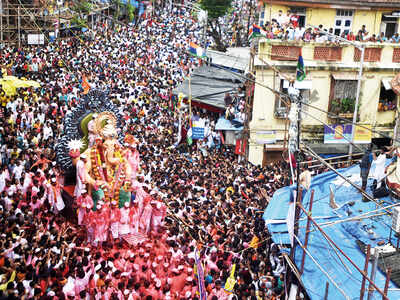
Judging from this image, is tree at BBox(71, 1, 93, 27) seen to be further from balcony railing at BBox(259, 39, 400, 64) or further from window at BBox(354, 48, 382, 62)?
window at BBox(354, 48, 382, 62)

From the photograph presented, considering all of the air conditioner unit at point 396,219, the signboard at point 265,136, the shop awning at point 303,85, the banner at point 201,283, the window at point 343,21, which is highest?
the window at point 343,21

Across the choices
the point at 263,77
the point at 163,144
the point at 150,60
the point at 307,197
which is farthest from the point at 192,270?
the point at 150,60

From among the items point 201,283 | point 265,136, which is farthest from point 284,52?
point 201,283

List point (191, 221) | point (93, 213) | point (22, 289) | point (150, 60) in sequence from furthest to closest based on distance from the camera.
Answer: point (150, 60)
point (191, 221)
point (93, 213)
point (22, 289)

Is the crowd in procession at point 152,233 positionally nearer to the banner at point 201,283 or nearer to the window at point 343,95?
the banner at point 201,283

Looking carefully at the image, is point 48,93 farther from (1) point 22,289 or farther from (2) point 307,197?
(1) point 22,289

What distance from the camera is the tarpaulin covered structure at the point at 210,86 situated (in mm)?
24969

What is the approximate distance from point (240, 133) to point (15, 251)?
12.8 metres

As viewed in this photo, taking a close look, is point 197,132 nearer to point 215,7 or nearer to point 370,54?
point 370,54

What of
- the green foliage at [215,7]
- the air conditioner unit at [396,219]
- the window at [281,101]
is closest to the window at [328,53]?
the window at [281,101]

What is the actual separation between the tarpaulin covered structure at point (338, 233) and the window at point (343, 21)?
1007 cm

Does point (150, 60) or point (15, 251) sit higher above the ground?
point (150, 60)

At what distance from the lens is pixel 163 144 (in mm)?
20812

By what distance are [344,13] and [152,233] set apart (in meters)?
15.5
